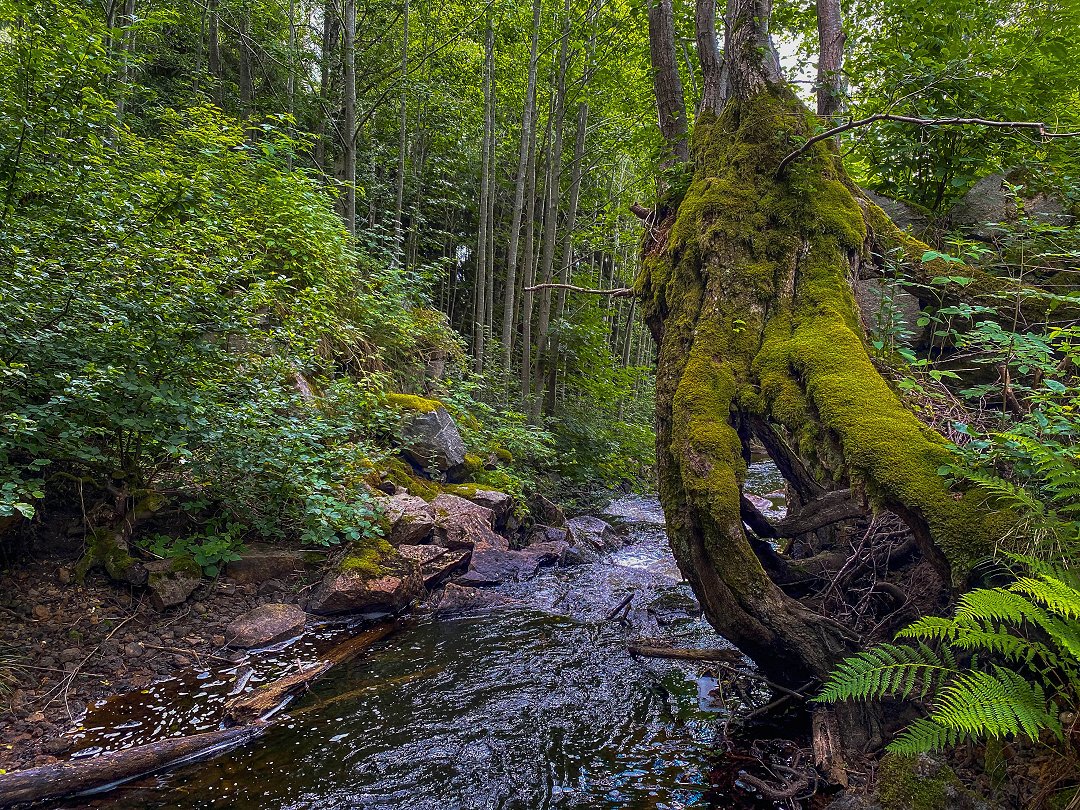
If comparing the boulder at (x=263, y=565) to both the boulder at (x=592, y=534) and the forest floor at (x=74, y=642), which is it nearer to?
the forest floor at (x=74, y=642)

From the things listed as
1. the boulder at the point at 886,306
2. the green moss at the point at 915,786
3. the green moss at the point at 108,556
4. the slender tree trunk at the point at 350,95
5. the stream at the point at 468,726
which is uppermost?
the slender tree trunk at the point at 350,95

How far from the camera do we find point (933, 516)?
2805 millimetres

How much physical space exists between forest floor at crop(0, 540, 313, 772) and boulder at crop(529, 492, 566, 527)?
5.65 metres

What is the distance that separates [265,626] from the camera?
5059mm

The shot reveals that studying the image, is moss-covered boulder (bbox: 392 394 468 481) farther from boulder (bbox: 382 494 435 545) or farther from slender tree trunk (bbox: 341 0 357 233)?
slender tree trunk (bbox: 341 0 357 233)

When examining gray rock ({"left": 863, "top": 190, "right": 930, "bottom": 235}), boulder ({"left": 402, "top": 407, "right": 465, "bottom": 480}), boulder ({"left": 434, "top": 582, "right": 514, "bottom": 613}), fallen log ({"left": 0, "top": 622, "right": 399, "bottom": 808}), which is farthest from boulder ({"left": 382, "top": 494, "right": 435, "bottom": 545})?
gray rock ({"left": 863, "top": 190, "right": 930, "bottom": 235})

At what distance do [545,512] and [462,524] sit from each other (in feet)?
9.32

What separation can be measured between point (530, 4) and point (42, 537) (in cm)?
1489

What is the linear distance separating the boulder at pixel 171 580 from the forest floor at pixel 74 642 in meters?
0.08

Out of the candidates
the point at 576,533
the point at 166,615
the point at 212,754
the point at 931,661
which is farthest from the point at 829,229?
the point at 576,533

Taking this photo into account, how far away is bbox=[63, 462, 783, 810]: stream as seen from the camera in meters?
3.25

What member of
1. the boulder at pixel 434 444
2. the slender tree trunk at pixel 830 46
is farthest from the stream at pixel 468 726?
the slender tree trunk at pixel 830 46

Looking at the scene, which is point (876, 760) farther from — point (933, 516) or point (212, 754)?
point (212, 754)

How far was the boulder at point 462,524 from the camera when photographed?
7.37 meters
